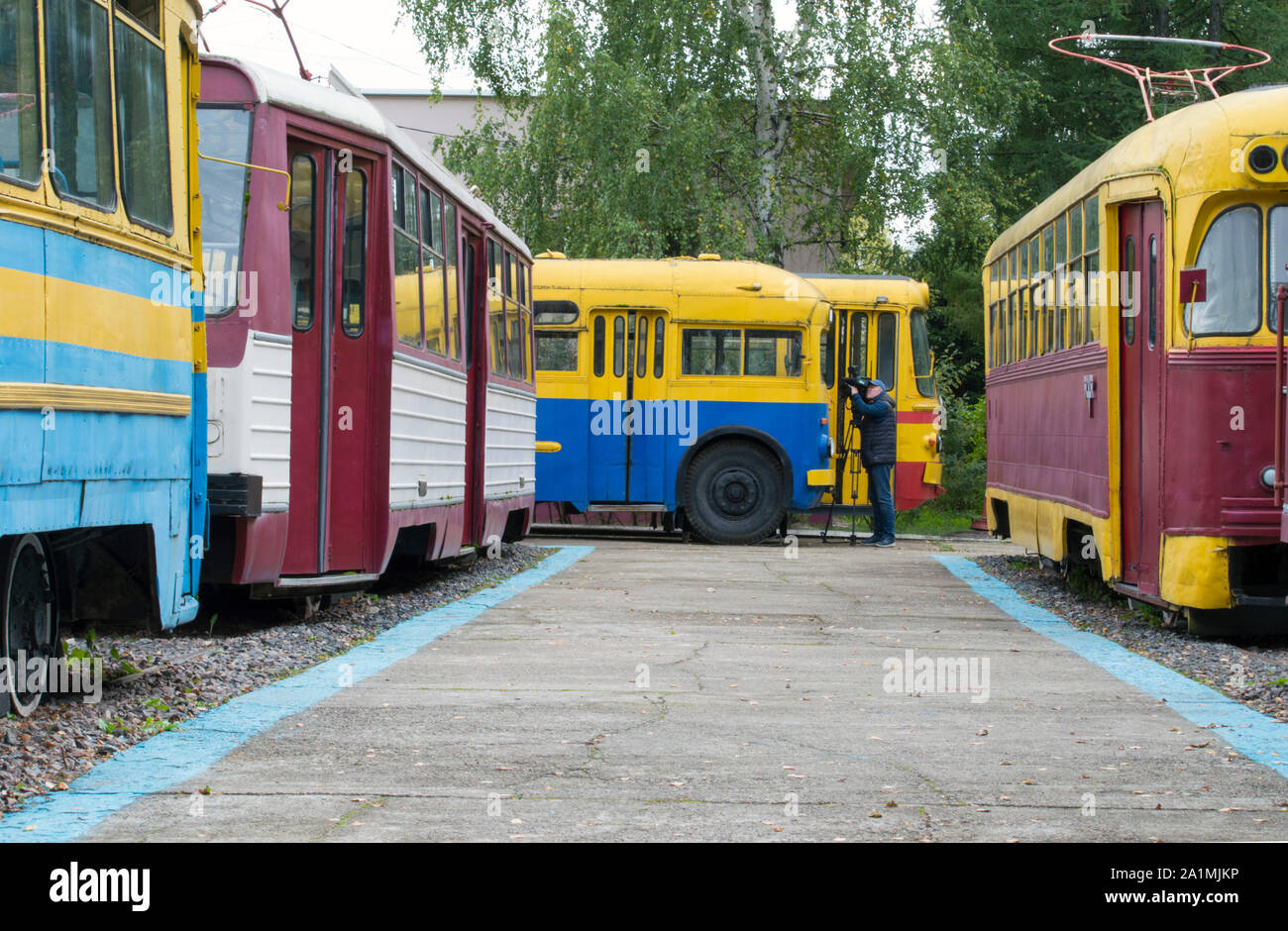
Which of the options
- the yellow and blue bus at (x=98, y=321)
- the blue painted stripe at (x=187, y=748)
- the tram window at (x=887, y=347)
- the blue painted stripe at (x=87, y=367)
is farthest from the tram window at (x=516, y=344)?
the blue painted stripe at (x=87, y=367)

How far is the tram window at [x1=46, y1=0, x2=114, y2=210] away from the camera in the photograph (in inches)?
237

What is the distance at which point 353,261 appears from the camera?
1034 centimetres

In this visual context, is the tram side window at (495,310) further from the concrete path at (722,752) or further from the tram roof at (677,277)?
the concrete path at (722,752)

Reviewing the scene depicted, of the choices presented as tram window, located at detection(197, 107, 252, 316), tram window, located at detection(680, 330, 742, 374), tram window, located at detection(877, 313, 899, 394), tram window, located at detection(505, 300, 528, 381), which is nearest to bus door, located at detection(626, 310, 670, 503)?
tram window, located at detection(680, 330, 742, 374)

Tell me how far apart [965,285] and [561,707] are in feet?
82.7

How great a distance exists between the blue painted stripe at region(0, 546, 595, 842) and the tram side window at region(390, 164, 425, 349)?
6.85 feet

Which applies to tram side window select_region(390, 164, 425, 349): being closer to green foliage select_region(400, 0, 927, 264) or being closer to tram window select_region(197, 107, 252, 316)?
tram window select_region(197, 107, 252, 316)

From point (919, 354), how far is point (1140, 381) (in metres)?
10.3

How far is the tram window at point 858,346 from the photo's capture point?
2095cm

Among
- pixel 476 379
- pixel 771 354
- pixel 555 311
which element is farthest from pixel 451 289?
pixel 771 354

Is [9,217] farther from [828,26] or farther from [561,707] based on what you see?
[828,26]

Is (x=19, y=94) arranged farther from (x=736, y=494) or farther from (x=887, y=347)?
(x=887, y=347)

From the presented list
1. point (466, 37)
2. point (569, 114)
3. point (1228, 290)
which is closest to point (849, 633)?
point (1228, 290)

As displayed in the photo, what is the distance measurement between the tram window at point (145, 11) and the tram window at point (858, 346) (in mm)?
14377
